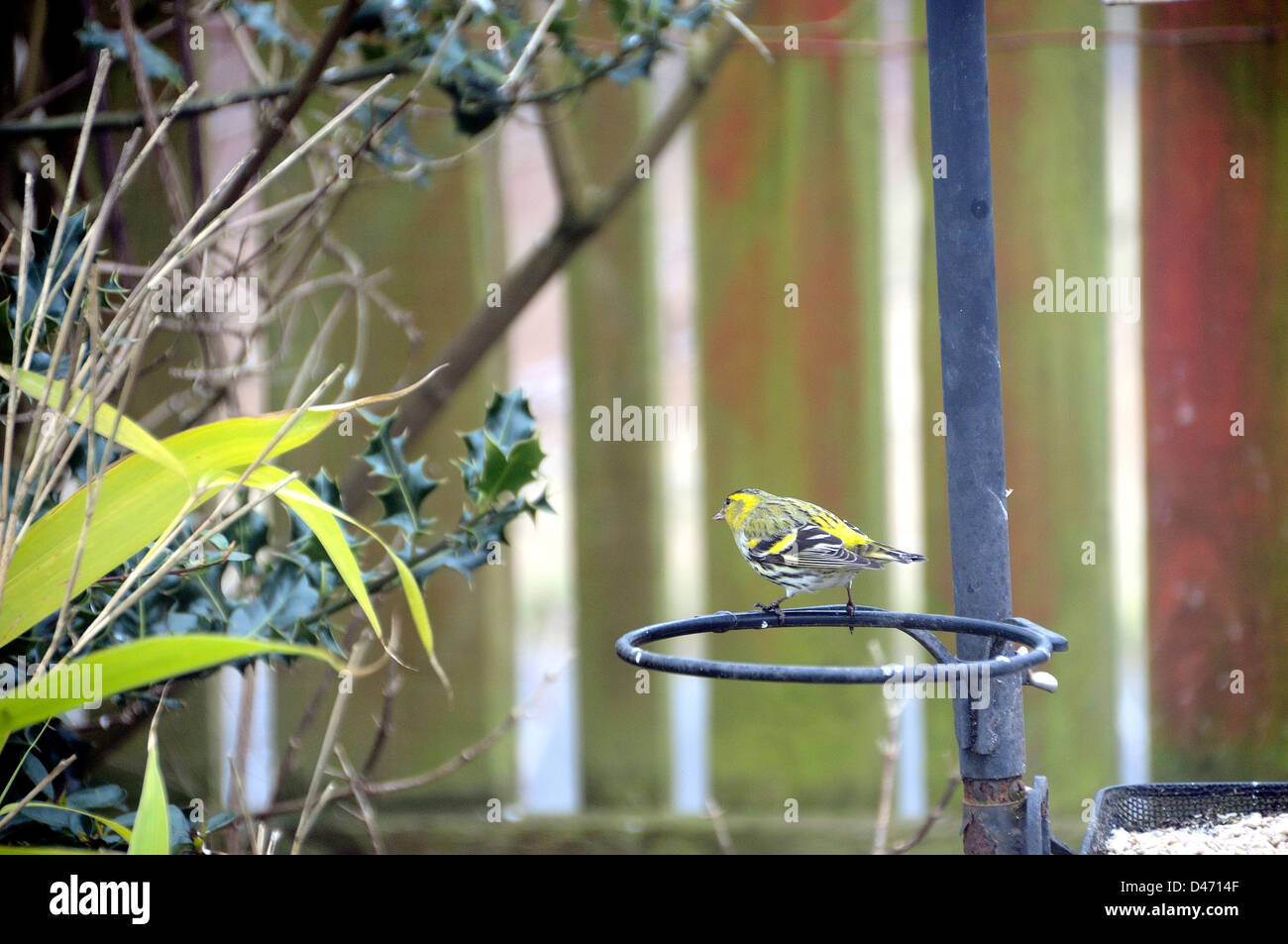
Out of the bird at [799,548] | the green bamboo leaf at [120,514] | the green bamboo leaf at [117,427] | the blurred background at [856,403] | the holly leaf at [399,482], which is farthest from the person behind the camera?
the blurred background at [856,403]

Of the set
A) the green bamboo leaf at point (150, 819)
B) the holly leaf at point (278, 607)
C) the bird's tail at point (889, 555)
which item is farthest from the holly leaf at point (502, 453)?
the green bamboo leaf at point (150, 819)

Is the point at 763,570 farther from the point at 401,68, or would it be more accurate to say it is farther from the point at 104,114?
the point at 104,114

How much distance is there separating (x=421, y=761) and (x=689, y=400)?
0.81 m

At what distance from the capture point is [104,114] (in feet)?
5.49

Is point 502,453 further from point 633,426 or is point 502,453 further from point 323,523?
point 633,426

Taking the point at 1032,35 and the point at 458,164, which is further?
the point at 458,164

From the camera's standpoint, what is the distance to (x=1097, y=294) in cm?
198

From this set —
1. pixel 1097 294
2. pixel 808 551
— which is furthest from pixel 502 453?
pixel 1097 294

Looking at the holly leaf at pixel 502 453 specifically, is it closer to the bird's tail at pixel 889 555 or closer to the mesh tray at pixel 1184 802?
the bird's tail at pixel 889 555

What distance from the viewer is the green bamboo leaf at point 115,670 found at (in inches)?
29.2

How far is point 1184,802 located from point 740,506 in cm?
51

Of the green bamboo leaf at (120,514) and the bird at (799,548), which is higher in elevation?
the green bamboo leaf at (120,514)
